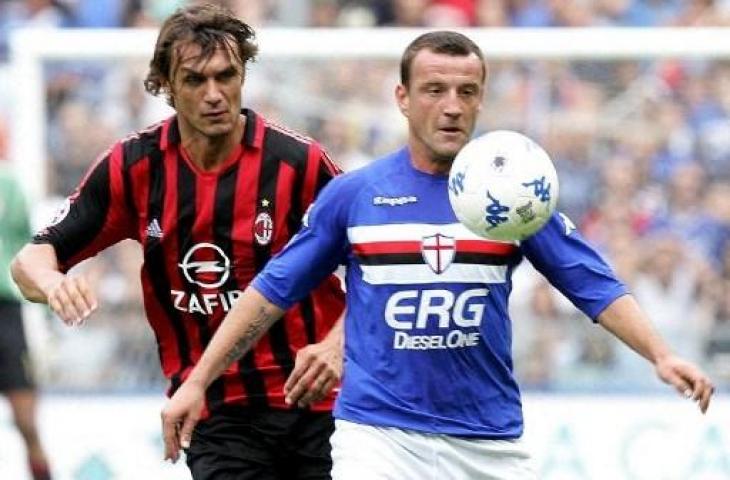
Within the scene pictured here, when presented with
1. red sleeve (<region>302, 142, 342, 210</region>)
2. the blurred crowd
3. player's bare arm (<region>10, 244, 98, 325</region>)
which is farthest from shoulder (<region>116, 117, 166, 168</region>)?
the blurred crowd

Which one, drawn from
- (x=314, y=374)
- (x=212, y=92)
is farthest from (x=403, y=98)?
(x=314, y=374)

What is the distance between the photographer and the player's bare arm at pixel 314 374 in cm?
602

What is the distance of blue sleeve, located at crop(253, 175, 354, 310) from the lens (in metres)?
5.98

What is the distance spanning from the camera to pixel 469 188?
563 cm

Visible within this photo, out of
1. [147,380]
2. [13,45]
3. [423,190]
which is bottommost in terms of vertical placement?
[147,380]

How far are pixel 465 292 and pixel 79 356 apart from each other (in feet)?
22.1

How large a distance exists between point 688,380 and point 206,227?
1.82 m

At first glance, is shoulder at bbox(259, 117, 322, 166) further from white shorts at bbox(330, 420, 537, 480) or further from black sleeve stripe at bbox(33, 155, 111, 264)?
white shorts at bbox(330, 420, 537, 480)

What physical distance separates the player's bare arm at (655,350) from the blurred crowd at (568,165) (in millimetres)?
6060

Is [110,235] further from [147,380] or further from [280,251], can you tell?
[147,380]

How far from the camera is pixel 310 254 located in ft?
19.6

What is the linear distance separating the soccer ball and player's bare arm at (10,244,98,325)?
114cm

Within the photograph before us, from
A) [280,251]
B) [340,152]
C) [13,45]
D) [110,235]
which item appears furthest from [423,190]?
[13,45]

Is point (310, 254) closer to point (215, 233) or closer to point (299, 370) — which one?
point (299, 370)
